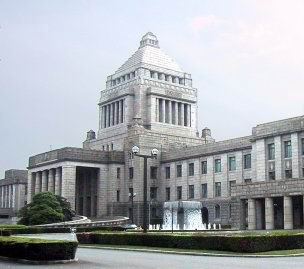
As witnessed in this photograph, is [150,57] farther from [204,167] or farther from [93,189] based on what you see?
[204,167]

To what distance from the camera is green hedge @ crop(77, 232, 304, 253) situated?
28.9 meters

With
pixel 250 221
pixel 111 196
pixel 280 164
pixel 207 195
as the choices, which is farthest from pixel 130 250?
pixel 111 196

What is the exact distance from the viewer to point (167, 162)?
320 feet

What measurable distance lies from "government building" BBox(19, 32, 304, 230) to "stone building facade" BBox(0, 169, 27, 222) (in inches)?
851

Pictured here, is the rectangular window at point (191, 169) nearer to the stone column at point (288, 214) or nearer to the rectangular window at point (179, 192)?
→ the rectangular window at point (179, 192)

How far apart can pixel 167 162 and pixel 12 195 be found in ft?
174

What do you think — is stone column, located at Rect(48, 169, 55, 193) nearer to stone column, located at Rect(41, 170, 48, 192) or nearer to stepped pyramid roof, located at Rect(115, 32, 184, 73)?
stone column, located at Rect(41, 170, 48, 192)

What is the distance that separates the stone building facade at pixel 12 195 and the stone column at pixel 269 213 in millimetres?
80835

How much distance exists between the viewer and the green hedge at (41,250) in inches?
892

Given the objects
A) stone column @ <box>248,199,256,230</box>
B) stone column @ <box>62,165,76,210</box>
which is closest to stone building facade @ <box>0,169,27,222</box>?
stone column @ <box>62,165,76,210</box>

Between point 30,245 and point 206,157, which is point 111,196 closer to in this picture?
point 206,157

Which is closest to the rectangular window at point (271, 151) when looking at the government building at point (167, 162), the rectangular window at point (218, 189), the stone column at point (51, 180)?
the government building at point (167, 162)

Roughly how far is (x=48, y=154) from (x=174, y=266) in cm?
8007

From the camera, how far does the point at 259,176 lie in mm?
71938
